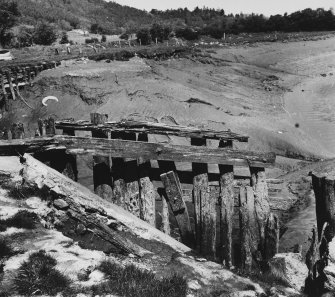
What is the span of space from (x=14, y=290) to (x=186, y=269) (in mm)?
2272

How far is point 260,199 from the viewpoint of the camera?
8.41 meters

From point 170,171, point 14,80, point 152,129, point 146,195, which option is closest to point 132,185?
point 146,195

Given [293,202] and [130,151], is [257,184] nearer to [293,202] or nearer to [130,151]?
[130,151]

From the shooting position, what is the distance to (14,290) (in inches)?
202

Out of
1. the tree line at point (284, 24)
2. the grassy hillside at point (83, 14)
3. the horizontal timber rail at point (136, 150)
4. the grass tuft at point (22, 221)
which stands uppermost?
the grassy hillside at point (83, 14)

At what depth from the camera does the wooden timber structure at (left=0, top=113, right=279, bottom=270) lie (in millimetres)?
7688

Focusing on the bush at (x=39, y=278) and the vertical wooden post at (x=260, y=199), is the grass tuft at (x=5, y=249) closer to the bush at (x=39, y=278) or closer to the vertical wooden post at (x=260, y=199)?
the bush at (x=39, y=278)

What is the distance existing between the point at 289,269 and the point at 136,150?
3255mm

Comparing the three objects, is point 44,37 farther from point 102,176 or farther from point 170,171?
point 170,171

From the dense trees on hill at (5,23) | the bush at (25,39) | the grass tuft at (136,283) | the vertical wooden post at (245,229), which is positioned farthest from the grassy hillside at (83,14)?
the grass tuft at (136,283)

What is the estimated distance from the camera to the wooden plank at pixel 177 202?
7953 millimetres

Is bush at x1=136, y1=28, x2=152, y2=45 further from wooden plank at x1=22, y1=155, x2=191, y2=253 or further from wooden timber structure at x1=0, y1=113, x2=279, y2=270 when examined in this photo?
wooden plank at x1=22, y1=155, x2=191, y2=253

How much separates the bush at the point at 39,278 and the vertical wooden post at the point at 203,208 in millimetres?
3140

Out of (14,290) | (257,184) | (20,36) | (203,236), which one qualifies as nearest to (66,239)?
(14,290)
